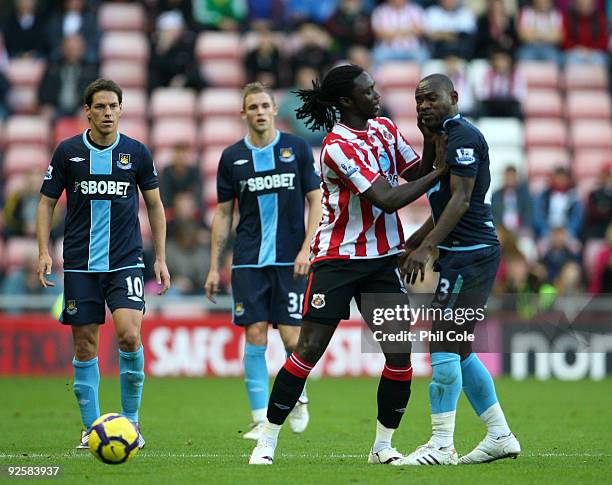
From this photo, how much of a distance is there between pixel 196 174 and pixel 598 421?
8602 millimetres

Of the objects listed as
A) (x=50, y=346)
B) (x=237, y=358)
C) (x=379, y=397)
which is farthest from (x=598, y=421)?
(x=50, y=346)

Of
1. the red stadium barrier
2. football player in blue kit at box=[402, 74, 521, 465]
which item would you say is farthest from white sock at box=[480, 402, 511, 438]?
the red stadium barrier

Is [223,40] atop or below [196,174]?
atop

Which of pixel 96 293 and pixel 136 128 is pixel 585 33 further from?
pixel 96 293

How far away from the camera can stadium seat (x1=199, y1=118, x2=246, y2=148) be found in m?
20.7

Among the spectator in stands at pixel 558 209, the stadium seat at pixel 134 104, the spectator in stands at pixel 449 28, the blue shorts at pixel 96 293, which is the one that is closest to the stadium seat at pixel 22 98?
the stadium seat at pixel 134 104

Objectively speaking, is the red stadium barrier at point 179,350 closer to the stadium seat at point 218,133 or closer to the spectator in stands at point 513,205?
the spectator in stands at point 513,205

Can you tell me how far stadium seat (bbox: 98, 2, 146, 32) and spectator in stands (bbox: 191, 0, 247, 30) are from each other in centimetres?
131

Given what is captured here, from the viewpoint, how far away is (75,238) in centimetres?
927

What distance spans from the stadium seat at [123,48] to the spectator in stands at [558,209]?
7186 mm

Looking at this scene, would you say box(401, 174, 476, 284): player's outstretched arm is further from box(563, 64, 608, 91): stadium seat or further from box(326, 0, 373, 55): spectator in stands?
box(563, 64, 608, 91): stadium seat

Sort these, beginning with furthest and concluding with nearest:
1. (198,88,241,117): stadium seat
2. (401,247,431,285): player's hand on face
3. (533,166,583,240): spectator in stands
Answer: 1. (198,88,241,117): stadium seat
2. (533,166,583,240): spectator in stands
3. (401,247,431,285): player's hand on face

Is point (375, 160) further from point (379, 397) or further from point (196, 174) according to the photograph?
point (196, 174)

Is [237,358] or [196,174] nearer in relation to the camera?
[237,358]
